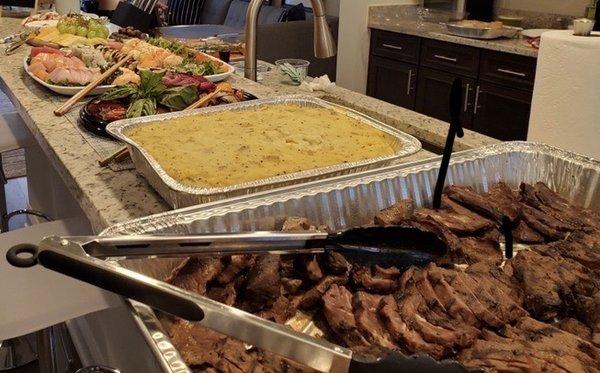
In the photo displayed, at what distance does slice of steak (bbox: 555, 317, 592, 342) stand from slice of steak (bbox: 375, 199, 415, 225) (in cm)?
34

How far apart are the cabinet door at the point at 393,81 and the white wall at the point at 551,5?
97 cm

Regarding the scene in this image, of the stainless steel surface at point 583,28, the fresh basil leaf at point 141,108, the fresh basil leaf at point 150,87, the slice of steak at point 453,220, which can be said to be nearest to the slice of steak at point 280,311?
the slice of steak at point 453,220

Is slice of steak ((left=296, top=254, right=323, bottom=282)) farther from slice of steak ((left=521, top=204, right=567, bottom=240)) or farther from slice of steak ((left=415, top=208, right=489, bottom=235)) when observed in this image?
slice of steak ((left=521, top=204, right=567, bottom=240))

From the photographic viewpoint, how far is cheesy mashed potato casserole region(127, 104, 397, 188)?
1.29m

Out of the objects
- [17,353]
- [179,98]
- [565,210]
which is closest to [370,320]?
[565,210]

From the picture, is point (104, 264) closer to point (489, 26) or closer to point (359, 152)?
point (359, 152)

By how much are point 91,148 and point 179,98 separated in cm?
32

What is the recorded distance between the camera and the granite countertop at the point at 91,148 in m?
1.29

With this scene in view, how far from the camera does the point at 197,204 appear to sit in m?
1.17

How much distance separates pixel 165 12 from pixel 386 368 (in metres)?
7.46

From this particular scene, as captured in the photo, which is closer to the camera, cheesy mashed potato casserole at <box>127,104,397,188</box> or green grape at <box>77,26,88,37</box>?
cheesy mashed potato casserole at <box>127,104,397,188</box>

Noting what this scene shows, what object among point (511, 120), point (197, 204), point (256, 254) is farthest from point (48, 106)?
point (511, 120)

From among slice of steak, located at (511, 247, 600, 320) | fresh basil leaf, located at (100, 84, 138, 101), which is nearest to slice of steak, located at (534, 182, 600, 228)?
slice of steak, located at (511, 247, 600, 320)

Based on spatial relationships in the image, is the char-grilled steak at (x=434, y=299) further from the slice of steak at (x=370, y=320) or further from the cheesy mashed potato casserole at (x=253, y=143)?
the cheesy mashed potato casserole at (x=253, y=143)
